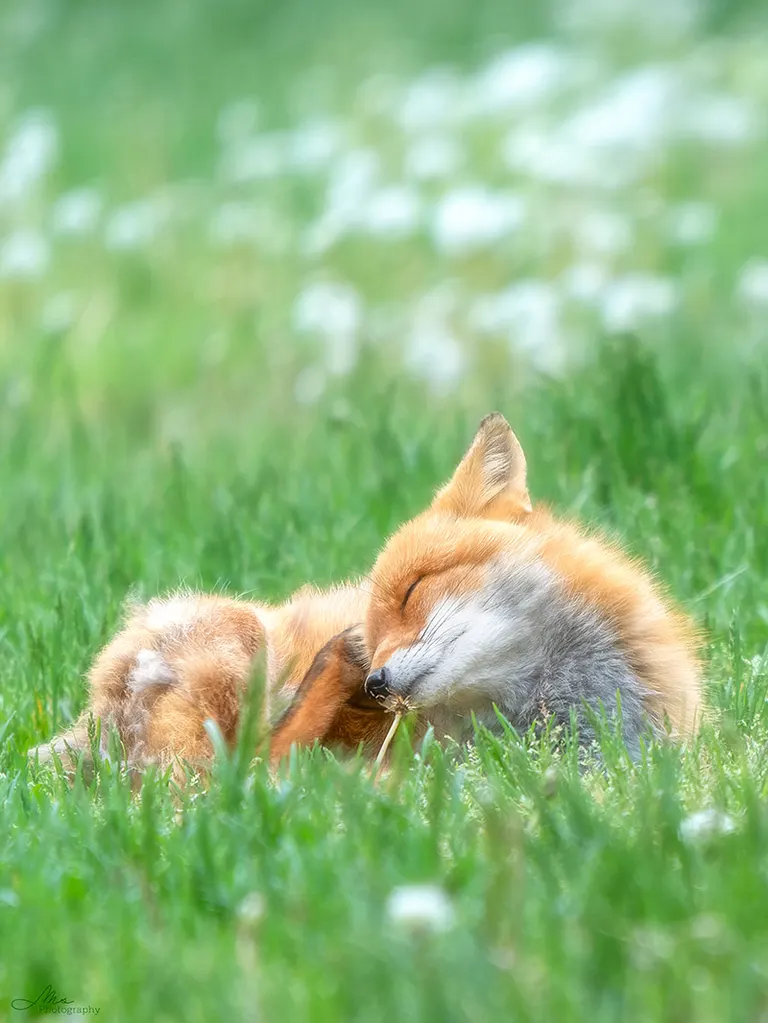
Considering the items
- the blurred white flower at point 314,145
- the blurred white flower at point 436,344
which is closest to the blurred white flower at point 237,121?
the blurred white flower at point 314,145

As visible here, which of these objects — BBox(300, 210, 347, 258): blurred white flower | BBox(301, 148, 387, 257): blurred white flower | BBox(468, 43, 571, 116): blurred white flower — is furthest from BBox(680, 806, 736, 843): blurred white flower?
BBox(468, 43, 571, 116): blurred white flower

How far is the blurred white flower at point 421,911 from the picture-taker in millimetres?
2221

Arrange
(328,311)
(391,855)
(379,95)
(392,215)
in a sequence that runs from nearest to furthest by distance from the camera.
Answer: (391,855) → (328,311) → (392,215) → (379,95)

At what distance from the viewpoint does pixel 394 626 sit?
154 inches

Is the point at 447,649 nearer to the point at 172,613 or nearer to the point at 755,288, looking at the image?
the point at 172,613

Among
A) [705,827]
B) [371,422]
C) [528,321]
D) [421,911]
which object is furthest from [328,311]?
[421,911]

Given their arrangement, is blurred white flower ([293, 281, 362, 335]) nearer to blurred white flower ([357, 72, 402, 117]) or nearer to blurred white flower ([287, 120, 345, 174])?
blurred white flower ([287, 120, 345, 174])

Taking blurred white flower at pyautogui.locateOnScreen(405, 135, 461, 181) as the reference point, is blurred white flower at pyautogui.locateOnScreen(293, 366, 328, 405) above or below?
below

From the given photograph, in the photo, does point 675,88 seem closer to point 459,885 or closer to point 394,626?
point 394,626

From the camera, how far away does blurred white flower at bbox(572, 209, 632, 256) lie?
→ 9.16 meters

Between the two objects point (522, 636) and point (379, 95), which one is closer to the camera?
point (522, 636)

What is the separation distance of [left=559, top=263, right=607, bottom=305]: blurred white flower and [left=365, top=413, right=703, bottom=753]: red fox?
174 inches

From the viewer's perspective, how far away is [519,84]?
10.8m

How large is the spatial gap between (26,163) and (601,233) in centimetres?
366
